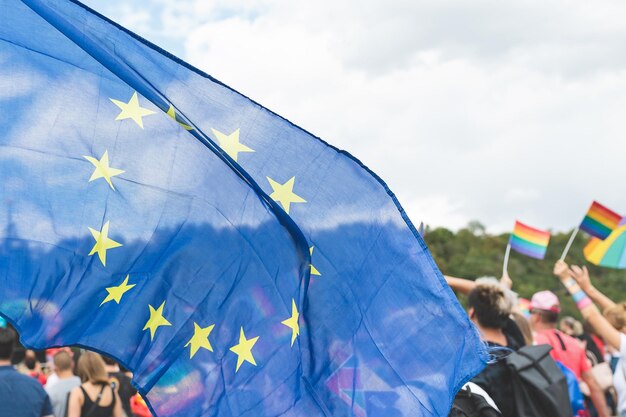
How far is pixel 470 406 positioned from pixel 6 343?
285 centimetres

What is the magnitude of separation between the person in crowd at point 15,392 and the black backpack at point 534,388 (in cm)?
277

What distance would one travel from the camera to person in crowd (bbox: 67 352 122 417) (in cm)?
622

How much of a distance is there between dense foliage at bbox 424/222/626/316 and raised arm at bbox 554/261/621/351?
47652mm

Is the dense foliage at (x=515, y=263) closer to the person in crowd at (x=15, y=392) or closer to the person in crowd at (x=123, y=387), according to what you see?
the person in crowd at (x=123, y=387)

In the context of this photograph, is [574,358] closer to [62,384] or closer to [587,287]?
[587,287]

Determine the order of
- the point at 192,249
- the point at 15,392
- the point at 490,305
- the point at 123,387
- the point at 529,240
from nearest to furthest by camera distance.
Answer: the point at 192,249
the point at 490,305
the point at 15,392
the point at 123,387
the point at 529,240

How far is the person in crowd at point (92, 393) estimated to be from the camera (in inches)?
245

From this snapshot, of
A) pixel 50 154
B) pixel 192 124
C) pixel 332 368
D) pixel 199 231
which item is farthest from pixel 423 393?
pixel 50 154

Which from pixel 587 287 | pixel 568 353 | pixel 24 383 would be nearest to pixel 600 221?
pixel 568 353

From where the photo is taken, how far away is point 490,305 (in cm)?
501

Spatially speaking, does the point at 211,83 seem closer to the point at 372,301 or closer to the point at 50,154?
the point at 50,154

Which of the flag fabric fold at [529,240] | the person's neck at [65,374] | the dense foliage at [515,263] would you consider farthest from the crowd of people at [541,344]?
the dense foliage at [515,263]

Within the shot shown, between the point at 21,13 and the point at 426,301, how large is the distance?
2168mm

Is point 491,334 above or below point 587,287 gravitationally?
below
